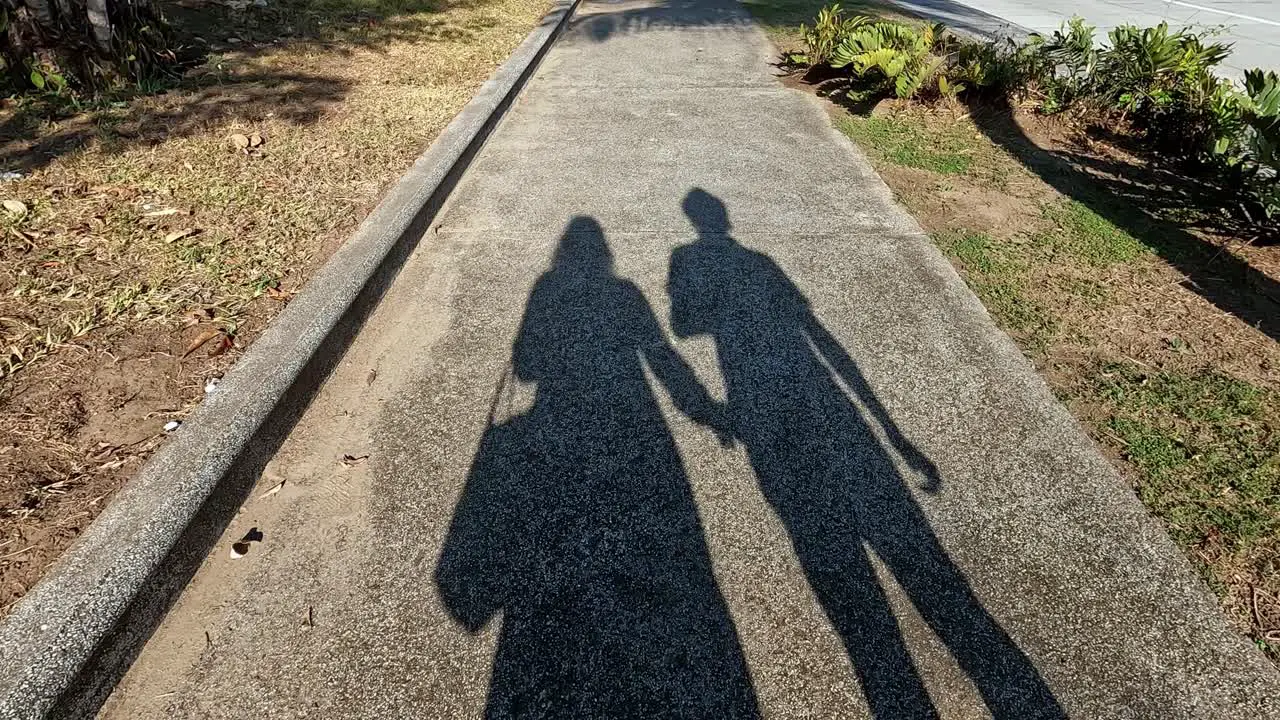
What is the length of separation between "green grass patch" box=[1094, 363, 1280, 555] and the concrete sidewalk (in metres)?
0.15

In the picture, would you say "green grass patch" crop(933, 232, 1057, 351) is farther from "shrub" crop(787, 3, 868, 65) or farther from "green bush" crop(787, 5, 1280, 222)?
"shrub" crop(787, 3, 868, 65)

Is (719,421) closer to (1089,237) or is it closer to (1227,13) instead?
(1089,237)

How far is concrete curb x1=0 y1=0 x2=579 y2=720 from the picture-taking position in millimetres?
1843

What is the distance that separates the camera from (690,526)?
247cm

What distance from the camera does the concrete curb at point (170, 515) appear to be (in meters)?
1.84

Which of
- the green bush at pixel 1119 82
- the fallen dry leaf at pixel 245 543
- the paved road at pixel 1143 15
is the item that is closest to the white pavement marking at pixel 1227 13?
the paved road at pixel 1143 15

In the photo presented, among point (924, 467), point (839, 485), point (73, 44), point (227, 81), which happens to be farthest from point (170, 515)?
point (227, 81)

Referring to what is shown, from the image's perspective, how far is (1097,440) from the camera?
284 centimetres

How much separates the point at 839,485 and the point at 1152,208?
3.79 meters

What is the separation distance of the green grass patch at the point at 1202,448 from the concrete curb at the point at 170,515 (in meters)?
3.23

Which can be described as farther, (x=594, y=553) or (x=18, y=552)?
(x=594, y=553)

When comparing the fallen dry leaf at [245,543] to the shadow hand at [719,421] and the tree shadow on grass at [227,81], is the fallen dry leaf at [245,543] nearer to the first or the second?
the shadow hand at [719,421]

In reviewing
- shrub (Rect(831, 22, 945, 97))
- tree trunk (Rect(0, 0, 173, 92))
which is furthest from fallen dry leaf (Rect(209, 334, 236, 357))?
shrub (Rect(831, 22, 945, 97))

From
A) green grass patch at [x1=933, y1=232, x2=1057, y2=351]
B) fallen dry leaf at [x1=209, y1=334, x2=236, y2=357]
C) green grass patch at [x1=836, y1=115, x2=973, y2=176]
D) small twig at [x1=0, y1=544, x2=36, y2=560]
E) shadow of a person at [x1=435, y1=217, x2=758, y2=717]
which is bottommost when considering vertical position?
shadow of a person at [x1=435, y1=217, x2=758, y2=717]
